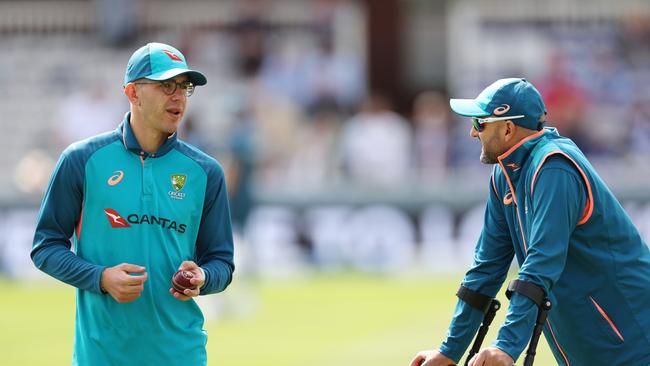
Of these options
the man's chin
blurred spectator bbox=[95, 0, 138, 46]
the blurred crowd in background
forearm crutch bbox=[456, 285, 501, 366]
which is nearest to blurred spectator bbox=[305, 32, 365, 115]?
the blurred crowd in background

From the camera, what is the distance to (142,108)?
249 inches

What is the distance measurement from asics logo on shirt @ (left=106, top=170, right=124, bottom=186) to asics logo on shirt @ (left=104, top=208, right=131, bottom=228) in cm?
13

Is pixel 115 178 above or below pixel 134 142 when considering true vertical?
below

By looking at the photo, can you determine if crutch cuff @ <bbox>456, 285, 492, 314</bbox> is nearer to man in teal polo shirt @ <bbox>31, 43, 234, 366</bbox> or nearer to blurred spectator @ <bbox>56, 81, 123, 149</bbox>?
man in teal polo shirt @ <bbox>31, 43, 234, 366</bbox>

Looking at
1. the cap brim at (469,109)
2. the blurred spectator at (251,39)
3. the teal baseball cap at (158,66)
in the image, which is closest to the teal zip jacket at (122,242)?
the teal baseball cap at (158,66)

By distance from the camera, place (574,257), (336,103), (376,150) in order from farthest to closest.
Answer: (336,103) < (376,150) < (574,257)

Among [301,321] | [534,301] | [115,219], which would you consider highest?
[115,219]

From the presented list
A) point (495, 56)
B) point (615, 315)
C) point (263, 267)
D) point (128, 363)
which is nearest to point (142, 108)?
point (128, 363)

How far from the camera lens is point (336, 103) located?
24.3m

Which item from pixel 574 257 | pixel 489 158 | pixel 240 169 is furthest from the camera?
pixel 240 169

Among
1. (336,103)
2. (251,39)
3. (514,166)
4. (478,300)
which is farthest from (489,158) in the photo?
(251,39)

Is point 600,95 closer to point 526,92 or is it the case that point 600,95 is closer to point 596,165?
point 596,165

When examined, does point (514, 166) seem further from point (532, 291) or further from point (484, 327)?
point (484, 327)

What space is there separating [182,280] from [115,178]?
1.98ft
